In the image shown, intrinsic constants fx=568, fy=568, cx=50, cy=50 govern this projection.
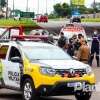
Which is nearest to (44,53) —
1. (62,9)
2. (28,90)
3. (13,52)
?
(13,52)

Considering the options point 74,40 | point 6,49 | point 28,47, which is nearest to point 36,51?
point 28,47

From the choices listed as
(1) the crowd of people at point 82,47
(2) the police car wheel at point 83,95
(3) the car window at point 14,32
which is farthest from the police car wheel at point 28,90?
(3) the car window at point 14,32

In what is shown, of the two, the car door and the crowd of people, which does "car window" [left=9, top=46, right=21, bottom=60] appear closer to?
the car door

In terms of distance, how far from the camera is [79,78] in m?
14.0

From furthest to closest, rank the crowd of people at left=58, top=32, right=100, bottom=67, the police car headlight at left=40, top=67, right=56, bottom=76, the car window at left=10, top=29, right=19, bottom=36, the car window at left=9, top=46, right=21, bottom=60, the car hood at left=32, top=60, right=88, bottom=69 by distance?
1. the car window at left=10, top=29, right=19, bottom=36
2. the crowd of people at left=58, top=32, right=100, bottom=67
3. the car window at left=9, top=46, right=21, bottom=60
4. the car hood at left=32, top=60, right=88, bottom=69
5. the police car headlight at left=40, top=67, right=56, bottom=76

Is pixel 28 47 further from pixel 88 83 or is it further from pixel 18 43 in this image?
pixel 88 83

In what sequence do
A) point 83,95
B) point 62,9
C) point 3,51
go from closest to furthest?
point 83,95 < point 3,51 < point 62,9

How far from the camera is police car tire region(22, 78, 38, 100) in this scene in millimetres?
13961

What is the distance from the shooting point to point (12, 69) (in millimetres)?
14953

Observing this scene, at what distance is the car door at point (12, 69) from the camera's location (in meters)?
14.8

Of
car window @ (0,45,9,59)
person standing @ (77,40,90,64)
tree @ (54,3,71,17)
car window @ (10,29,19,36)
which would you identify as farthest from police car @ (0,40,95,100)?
tree @ (54,3,71,17)

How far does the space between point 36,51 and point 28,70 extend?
1.04m

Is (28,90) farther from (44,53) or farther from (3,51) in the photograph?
(3,51)

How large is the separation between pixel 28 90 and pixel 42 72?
2.31 ft
